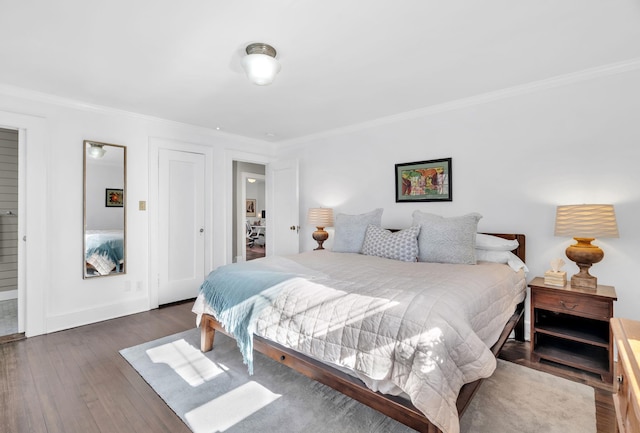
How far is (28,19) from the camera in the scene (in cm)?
183

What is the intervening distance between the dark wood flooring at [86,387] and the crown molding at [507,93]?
2.36 metres

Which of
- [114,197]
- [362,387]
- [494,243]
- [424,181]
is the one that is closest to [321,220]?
[424,181]

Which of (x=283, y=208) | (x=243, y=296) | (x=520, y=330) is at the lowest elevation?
(x=520, y=330)

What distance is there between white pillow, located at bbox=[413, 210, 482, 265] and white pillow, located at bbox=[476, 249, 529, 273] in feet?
0.75

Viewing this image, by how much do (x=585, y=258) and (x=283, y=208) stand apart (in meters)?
3.71

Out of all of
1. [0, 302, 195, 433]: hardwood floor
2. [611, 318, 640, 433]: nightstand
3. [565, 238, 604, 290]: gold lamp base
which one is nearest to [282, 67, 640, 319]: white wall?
[565, 238, 604, 290]: gold lamp base

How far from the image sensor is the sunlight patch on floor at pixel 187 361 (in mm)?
2164

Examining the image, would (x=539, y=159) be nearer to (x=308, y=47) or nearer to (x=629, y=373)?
(x=308, y=47)

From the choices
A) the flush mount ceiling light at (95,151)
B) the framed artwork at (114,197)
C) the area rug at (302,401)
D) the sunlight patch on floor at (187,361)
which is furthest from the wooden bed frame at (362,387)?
the flush mount ceiling light at (95,151)

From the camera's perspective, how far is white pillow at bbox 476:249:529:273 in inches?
103

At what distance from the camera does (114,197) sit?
11.4 feet

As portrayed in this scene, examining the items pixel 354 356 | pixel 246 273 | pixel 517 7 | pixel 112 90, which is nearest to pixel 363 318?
pixel 354 356

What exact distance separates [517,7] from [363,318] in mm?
1975

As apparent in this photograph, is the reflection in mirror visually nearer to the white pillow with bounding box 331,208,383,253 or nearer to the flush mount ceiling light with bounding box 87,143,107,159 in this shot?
the flush mount ceiling light with bounding box 87,143,107,159
